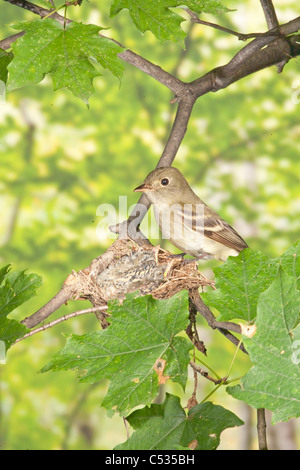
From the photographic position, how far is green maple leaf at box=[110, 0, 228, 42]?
99cm

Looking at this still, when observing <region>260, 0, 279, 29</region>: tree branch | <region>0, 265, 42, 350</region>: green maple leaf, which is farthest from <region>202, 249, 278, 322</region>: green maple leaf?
<region>260, 0, 279, 29</region>: tree branch

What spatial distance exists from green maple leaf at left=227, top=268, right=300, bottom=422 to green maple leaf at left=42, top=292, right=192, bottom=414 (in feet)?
0.52

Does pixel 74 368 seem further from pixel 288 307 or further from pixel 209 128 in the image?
pixel 209 128

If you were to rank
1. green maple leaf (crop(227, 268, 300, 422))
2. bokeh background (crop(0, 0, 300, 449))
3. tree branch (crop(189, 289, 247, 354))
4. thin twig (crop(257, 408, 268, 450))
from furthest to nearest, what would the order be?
bokeh background (crop(0, 0, 300, 449)), tree branch (crop(189, 289, 247, 354)), thin twig (crop(257, 408, 268, 450)), green maple leaf (crop(227, 268, 300, 422))

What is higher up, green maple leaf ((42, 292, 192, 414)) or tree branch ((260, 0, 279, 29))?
tree branch ((260, 0, 279, 29))

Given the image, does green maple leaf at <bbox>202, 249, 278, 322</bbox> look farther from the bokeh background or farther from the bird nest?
the bokeh background

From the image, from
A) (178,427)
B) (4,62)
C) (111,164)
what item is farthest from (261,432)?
(111,164)

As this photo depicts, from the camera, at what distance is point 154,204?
1899 millimetres

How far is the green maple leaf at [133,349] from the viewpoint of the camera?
78 centimetres

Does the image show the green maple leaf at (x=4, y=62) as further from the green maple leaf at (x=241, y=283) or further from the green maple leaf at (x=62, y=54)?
the green maple leaf at (x=241, y=283)

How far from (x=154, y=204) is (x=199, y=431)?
1.18 m

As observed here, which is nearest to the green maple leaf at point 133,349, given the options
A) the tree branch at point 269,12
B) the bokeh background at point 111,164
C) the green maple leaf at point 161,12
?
the green maple leaf at point 161,12

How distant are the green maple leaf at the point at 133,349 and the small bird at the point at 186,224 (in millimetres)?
1010
